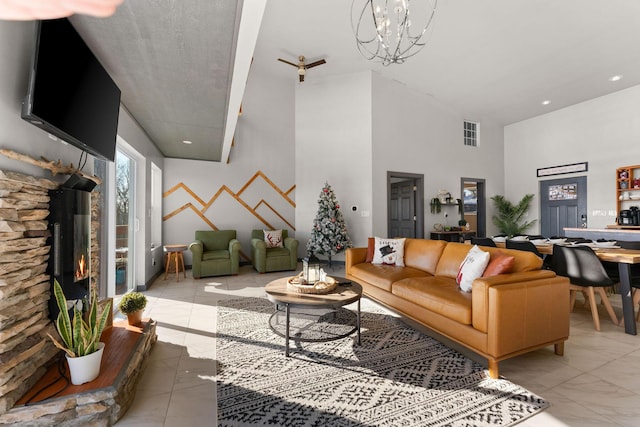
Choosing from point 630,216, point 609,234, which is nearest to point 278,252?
point 609,234

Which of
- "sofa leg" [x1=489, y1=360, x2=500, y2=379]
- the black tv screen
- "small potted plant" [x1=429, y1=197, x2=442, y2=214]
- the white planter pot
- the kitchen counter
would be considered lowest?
"sofa leg" [x1=489, y1=360, x2=500, y2=379]

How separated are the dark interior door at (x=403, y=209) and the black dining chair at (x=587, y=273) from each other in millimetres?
4023

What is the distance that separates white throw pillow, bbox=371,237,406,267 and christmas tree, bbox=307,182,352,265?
206 cm

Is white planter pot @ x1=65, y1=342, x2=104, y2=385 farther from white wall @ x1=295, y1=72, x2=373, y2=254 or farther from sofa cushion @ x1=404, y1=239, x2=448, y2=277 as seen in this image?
white wall @ x1=295, y1=72, x2=373, y2=254

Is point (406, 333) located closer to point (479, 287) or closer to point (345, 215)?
point (479, 287)

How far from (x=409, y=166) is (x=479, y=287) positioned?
17.2 ft

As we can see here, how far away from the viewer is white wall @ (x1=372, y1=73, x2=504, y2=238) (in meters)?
6.63

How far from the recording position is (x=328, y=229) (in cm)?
629

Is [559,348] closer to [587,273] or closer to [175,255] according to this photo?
[587,273]

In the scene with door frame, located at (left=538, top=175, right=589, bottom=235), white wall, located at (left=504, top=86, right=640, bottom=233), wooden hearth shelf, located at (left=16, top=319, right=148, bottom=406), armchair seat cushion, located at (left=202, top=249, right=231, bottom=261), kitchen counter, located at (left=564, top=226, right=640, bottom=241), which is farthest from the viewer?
door frame, located at (left=538, top=175, right=589, bottom=235)

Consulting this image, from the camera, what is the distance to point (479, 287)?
7.29ft

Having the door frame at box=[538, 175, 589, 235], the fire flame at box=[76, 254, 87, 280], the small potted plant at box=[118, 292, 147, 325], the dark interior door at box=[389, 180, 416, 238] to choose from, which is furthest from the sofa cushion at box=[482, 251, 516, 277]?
the door frame at box=[538, 175, 589, 235]

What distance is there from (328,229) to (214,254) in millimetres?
2305

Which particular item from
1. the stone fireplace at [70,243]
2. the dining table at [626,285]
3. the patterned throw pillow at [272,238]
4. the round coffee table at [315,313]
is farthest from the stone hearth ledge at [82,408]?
the patterned throw pillow at [272,238]
